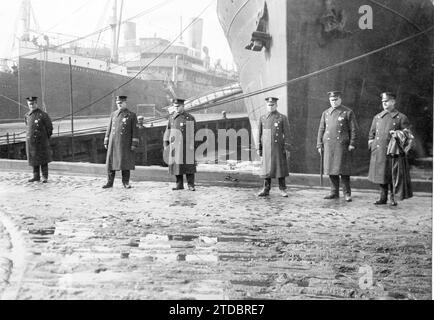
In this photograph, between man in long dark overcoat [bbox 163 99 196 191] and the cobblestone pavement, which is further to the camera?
man in long dark overcoat [bbox 163 99 196 191]

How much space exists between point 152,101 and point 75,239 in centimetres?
2429

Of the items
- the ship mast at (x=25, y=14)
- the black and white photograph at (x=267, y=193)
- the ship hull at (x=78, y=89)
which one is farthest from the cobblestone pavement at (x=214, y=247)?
the ship hull at (x=78, y=89)

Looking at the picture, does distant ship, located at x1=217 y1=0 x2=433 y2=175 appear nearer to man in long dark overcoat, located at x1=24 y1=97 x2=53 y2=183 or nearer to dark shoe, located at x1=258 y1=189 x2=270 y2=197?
dark shoe, located at x1=258 y1=189 x2=270 y2=197

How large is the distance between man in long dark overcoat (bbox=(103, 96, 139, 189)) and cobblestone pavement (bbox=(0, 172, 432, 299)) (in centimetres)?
74

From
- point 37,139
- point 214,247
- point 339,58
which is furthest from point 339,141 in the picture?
point 37,139

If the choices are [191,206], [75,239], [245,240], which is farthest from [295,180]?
[75,239]

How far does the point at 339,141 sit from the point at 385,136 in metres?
0.58

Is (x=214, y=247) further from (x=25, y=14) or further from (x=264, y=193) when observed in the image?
(x=25, y=14)

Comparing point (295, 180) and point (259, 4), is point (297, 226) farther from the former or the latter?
point (259, 4)

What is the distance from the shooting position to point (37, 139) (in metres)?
6.29

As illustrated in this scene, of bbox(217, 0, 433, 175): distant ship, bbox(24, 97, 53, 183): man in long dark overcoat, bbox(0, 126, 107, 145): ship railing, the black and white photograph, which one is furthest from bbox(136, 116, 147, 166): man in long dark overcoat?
bbox(217, 0, 433, 175): distant ship

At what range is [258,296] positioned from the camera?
2182 mm

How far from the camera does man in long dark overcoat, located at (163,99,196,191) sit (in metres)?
5.67

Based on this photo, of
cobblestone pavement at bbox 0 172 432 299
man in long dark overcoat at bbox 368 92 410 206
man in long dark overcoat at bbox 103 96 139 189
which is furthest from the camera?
man in long dark overcoat at bbox 103 96 139 189
